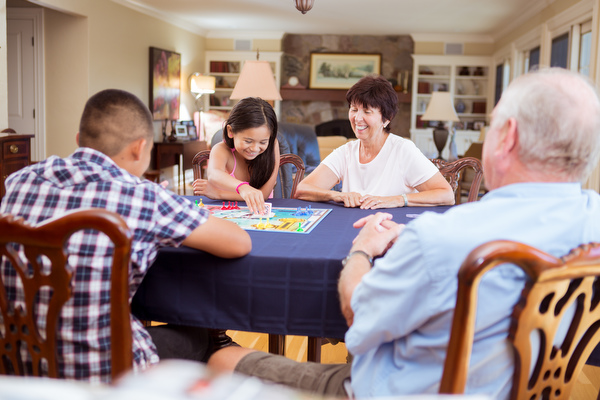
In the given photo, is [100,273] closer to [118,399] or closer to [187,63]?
[118,399]

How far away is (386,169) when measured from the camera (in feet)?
8.43

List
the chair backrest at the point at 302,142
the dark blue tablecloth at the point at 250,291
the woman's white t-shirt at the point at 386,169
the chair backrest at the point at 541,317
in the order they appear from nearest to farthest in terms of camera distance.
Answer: the chair backrest at the point at 541,317 < the dark blue tablecloth at the point at 250,291 < the woman's white t-shirt at the point at 386,169 < the chair backrest at the point at 302,142

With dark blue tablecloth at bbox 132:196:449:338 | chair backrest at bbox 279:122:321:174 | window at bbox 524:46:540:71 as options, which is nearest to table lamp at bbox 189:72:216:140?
chair backrest at bbox 279:122:321:174

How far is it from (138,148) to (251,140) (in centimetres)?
126

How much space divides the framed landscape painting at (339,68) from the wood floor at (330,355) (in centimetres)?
861

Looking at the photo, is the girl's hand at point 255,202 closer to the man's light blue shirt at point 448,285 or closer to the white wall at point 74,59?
the man's light blue shirt at point 448,285

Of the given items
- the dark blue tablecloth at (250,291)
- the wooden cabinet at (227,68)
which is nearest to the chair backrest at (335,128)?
the wooden cabinet at (227,68)

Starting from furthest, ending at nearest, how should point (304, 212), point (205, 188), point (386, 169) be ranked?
point (386, 169), point (205, 188), point (304, 212)

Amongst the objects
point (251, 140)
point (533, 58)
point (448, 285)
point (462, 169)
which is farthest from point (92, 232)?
point (533, 58)

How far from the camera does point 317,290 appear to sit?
136 cm

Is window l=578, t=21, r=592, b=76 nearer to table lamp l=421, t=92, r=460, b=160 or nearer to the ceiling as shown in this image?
the ceiling

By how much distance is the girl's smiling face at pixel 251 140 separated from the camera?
2.49 meters

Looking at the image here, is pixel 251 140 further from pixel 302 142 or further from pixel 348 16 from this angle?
pixel 348 16

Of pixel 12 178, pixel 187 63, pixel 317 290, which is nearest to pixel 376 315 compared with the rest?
pixel 317 290
